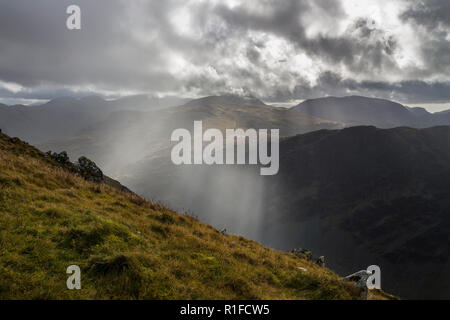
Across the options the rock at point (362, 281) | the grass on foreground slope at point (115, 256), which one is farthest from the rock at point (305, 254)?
the grass on foreground slope at point (115, 256)

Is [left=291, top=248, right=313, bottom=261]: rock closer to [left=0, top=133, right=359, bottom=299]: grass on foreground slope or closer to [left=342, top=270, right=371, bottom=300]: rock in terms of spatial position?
[left=342, top=270, right=371, bottom=300]: rock

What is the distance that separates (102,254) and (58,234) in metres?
2.16

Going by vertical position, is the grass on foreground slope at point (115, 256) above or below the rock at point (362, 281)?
above

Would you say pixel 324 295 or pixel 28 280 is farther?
pixel 324 295

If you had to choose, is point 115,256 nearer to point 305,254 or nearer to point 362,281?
point 362,281

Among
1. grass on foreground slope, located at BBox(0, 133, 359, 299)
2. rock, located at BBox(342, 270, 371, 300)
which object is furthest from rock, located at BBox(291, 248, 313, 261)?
grass on foreground slope, located at BBox(0, 133, 359, 299)

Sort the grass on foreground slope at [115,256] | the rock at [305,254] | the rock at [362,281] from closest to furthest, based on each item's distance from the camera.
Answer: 1. the grass on foreground slope at [115,256]
2. the rock at [362,281]
3. the rock at [305,254]

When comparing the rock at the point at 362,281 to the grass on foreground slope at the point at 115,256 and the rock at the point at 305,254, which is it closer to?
the grass on foreground slope at the point at 115,256

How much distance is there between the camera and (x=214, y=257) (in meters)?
11.9

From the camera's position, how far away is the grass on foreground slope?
7793mm

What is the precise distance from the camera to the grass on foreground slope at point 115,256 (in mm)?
7793
